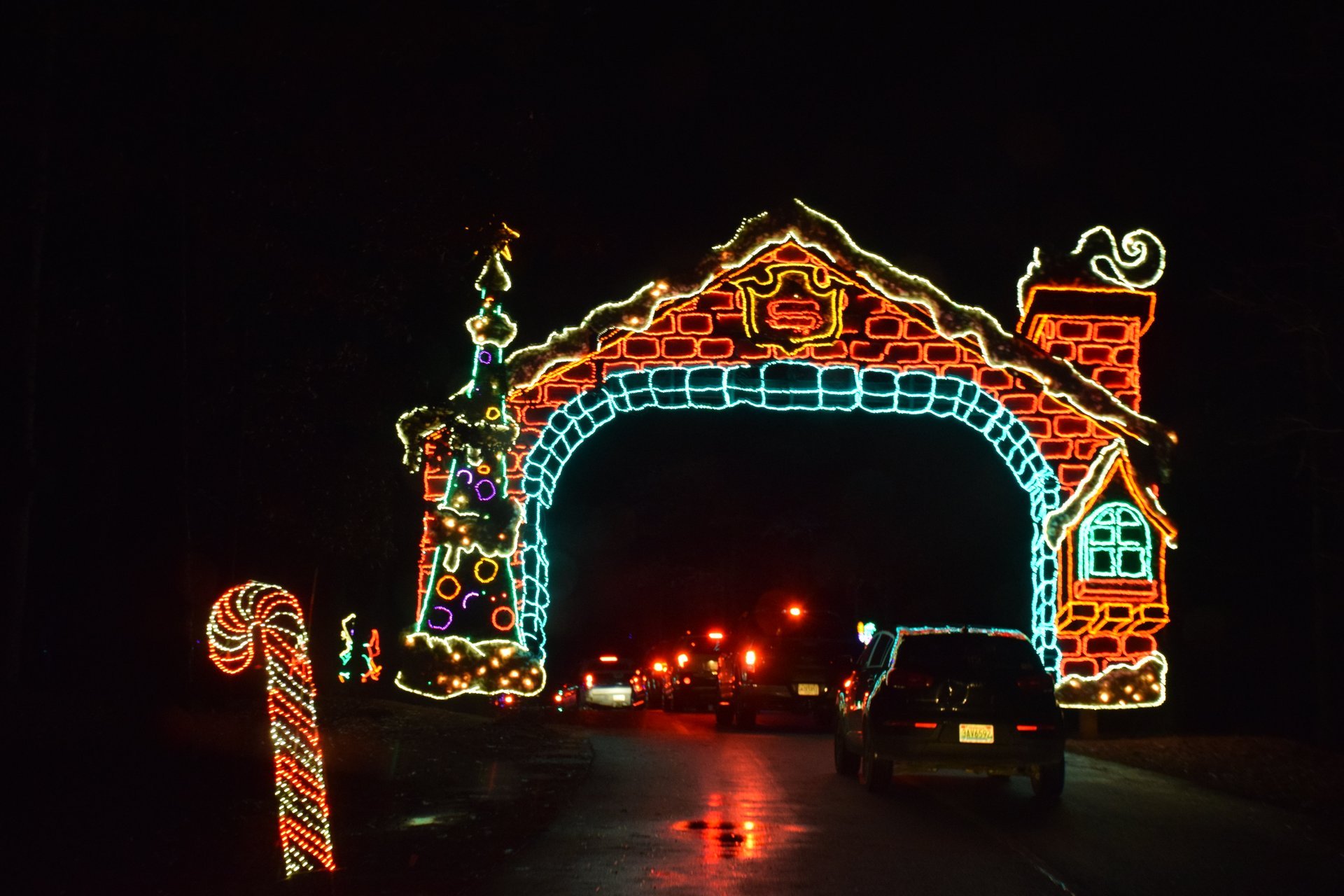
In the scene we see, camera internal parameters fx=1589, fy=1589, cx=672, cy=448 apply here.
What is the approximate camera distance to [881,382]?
2606 centimetres

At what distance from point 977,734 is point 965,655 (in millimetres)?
823

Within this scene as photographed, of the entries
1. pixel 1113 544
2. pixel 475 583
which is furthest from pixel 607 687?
pixel 1113 544

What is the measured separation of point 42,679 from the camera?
83.2 feet

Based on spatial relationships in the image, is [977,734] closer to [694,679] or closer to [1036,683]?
[1036,683]

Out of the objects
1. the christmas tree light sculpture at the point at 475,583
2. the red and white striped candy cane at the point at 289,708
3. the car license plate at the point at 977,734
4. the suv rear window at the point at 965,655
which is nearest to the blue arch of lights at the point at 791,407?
the christmas tree light sculpture at the point at 475,583

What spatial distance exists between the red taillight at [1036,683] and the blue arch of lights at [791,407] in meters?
10.3

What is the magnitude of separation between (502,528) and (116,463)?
9.34 m

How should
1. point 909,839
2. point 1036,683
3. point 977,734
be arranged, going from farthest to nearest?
1. point 1036,683
2. point 977,734
3. point 909,839

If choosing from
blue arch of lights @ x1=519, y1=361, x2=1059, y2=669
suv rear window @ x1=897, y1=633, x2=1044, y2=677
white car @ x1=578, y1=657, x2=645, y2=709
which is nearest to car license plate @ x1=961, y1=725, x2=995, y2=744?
suv rear window @ x1=897, y1=633, x2=1044, y2=677

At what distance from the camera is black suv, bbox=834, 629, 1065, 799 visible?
1484 centimetres

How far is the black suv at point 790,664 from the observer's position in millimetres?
26422

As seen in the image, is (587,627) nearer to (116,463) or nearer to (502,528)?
(502,528)

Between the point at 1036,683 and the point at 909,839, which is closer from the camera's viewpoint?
the point at 909,839

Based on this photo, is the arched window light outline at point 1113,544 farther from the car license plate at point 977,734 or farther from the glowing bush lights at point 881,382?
the car license plate at point 977,734
